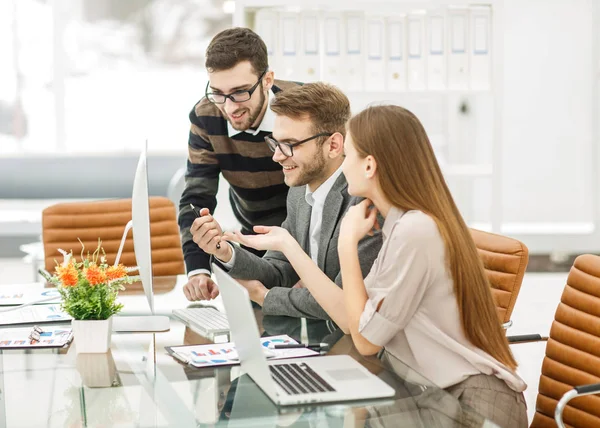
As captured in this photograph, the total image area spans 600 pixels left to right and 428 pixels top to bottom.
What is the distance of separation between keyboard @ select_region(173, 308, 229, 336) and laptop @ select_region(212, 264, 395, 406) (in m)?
0.35

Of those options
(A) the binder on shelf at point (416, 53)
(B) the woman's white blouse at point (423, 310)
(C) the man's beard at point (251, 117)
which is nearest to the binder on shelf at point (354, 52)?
(A) the binder on shelf at point (416, 53)

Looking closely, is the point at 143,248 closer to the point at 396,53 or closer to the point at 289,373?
the point at 289,373

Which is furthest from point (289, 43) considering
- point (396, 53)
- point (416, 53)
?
point (416, 53)

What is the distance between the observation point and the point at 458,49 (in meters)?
4.52

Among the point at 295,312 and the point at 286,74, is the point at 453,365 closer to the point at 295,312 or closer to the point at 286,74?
the point at 295,312

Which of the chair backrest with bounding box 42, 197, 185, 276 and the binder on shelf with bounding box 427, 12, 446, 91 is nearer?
the chair backrest with bounding box 42, 197, 185, 276

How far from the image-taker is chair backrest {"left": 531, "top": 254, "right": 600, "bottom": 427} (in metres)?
1.97

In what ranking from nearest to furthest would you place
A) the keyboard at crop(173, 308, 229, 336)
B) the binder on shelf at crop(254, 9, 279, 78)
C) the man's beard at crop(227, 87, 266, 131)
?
1. the keyboard at crop(173, 308, 229, 336)
2. the man's beard at crop(227, 87, 266, 131)
3. the binder on shelf at crop(254, 9, 279, 78)

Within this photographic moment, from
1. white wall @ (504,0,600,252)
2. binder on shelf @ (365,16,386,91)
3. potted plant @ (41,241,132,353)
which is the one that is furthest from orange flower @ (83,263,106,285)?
white wall @ (504,0,600,252)

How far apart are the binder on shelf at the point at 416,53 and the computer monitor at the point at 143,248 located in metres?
2.67

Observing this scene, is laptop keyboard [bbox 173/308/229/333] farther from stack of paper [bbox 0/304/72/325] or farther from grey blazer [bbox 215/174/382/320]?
stack of paper [bbox 0/304/72/325]

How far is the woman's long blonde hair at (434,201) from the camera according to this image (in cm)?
176

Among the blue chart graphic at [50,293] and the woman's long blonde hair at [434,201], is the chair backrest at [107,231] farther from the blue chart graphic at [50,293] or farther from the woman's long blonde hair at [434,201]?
the woman's long blonde hair at [434,201]

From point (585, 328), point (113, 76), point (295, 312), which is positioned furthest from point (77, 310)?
point (113, 76)
